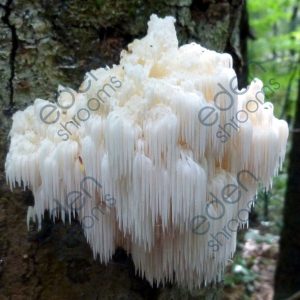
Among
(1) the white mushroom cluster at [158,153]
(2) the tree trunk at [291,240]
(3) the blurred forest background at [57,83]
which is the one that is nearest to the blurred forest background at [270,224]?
(2) the tree trunk at [291,240]

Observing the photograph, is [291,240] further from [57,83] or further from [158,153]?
[158,153]

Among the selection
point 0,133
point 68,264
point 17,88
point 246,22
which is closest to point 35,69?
point 17,88

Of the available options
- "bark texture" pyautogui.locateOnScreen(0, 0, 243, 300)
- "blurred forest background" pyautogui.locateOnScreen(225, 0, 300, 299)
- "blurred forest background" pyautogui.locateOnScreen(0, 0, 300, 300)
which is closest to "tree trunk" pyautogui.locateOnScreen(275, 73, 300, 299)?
"blurred forest background" pyautogui.locateOnScreen(225, 0, 300, 299)

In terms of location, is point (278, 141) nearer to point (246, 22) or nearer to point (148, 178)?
point (148, 178)

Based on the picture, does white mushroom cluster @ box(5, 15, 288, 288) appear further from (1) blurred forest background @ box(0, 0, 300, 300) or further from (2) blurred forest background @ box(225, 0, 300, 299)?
(2) blurred forest background @ box(225, 0, 300, 299)

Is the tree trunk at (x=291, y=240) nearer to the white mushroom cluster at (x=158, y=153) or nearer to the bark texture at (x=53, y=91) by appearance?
the bark texture at (x=53, y=91)

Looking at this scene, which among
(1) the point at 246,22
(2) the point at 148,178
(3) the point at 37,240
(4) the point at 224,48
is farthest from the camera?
(1) the point at 246,22

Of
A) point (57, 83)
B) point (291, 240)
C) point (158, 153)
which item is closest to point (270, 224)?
point (291, 240)
